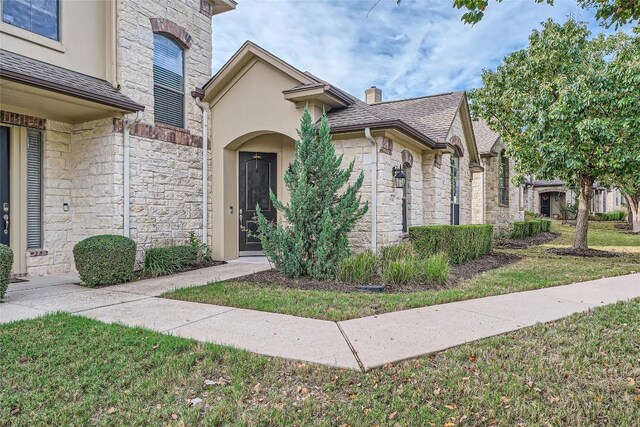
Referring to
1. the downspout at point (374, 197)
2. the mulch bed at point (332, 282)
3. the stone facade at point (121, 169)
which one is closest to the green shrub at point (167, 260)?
the stone facade at point (121, 169)

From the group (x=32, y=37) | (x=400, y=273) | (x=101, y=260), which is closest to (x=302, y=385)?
(x=400, y=273)

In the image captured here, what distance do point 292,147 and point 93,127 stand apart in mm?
4580

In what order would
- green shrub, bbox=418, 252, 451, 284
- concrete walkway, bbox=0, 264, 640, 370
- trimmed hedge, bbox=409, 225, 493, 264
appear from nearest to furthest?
concrete walkway, bbox=0, 264, 640, 370
green shrub, bbox=418, 252, 451, 284
trimmed hedge, bbox=409, 225, 493, 264

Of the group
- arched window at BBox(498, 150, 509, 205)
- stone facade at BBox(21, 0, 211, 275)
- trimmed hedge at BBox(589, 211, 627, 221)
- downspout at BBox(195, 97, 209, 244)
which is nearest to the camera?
stone facade at BBox(21, 0, 211, 275)

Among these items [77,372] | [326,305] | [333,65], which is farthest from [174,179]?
[333,65]

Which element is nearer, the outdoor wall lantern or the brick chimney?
the outdoor wall lantern

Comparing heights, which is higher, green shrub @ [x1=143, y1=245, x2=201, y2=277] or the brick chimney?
the brick chimney

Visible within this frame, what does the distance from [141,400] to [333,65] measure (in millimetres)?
14940

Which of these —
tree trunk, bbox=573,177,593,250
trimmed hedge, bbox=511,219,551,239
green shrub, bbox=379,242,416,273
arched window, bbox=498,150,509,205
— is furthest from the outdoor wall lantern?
trimmed hedge, bbox=511,219,551,239

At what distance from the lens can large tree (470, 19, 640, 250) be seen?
401 inches

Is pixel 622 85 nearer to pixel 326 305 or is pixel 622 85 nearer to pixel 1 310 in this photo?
pixel 326 305

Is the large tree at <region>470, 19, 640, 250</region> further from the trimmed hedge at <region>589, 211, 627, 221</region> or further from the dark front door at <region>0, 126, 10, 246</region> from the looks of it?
the trimmed hedge at <region>589, 211, 627, 221</region>

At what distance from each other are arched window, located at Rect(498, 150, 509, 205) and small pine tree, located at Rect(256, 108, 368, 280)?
1226 cm

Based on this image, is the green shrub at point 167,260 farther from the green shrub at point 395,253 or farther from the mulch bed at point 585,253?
the mulch bed at point 585,253
